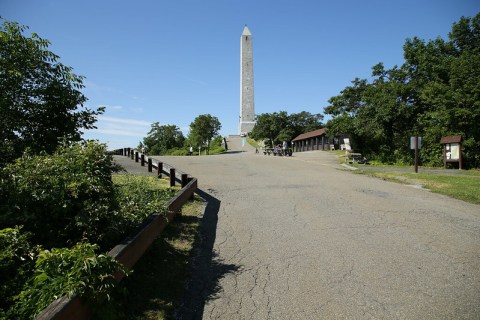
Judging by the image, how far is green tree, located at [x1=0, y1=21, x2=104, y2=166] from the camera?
5797 millimetres

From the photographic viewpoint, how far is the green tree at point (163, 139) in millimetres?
96312

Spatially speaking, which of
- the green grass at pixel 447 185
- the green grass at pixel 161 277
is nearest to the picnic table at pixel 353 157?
the green grass at pixel 447 185

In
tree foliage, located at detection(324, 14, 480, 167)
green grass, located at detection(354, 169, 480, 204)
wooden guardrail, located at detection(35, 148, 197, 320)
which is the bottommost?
green grass, located at detection(354, 169, 480, 204)

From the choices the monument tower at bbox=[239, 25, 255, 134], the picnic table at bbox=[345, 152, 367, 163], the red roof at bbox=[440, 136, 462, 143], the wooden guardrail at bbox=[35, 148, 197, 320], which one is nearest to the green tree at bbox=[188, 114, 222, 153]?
the monument tower at bbox=[239, 25, 255, 134]

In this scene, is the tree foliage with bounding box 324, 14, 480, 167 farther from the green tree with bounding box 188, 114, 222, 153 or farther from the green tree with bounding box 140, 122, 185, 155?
the green tree with bounding box 140, 122, 185, 155

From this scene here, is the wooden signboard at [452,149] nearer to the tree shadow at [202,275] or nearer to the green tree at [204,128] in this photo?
the tree shadow at [202,275]

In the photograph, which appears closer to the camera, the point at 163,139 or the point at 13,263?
the point at 13,263

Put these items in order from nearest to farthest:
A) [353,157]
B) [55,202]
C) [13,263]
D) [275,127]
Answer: [13,263] → [55,202] → [353,157] → [275,127]

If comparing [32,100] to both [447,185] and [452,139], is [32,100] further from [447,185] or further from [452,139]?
[452,139]

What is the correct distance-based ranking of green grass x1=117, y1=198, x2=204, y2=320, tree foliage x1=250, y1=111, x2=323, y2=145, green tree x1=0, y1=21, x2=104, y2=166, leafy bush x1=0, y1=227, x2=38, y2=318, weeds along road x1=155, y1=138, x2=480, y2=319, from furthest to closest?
1. tree foliage x1=250, y1=111, x2=323, y2=145
2. green tree x1=0, y1=21, x2=104, y2=166
3. weeds along road x1=155, y1=138, x2=480, y2=319
4. green grass x1=117, y1=198, x2=204, y2=320
5. leafy bush x1=0, y1=227, x2=38, y2=318

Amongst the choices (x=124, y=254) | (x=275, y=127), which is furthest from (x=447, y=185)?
(x=275, y=127)

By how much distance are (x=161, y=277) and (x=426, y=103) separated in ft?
85.5

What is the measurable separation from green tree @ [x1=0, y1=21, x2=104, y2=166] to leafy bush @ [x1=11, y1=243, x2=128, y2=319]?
3239mm

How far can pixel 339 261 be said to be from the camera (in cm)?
500
